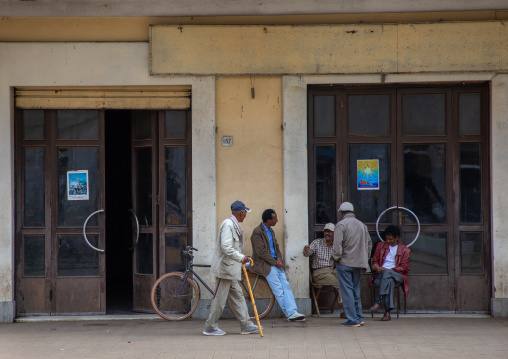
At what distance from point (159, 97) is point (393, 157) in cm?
359

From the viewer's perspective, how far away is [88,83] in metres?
11.4

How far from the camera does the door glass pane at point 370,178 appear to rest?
38.0 ft

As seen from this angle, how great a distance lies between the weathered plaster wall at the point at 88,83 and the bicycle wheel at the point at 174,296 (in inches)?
18.2

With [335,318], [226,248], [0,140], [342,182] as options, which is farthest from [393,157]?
[0,140]

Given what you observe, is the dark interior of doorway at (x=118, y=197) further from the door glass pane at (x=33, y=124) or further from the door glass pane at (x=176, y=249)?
the door glass pane at (x=176, y=249)

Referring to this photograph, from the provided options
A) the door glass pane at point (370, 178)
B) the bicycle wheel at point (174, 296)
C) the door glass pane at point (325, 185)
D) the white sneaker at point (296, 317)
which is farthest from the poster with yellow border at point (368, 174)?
the bicycle wheel at point (174, 296)

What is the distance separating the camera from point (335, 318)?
37.0 ft

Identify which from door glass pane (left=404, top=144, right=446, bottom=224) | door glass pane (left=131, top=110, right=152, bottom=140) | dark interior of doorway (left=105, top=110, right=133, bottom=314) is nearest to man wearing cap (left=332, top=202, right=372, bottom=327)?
door glass pane (left=404, top=144, right=446, bottom=224)

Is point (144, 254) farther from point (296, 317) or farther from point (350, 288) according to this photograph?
point (350, 288)

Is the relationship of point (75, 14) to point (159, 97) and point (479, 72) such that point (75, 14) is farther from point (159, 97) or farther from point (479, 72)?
point (479, 72)

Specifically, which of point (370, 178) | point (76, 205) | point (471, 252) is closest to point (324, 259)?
point (370, 178)

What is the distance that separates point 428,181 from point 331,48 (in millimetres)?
2444

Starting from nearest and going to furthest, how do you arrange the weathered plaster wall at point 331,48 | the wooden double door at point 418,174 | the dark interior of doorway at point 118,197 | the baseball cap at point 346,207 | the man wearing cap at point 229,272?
the man wearing cap at point 229,272 → the baseball cap at point 346,207 → the weathered plaster wall at point 331,48 → the wooden double door at point 418,174 → the dark interior of doorway at point 118,197

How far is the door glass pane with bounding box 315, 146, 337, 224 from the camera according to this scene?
11609 mm
